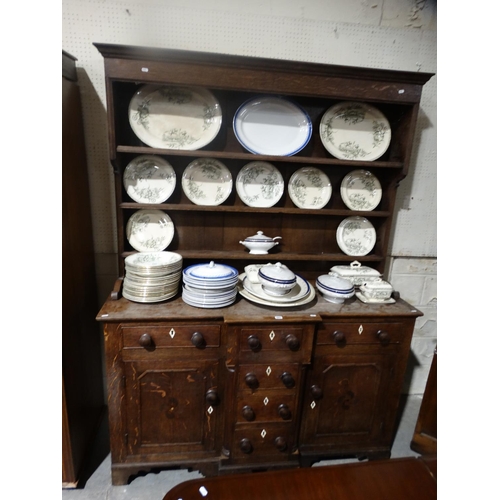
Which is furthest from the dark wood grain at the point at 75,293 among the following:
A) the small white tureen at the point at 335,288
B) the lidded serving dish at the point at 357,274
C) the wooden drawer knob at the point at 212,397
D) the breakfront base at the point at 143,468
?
the lidded serving dish at the point at 357,274

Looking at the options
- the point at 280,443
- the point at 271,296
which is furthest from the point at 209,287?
the point at 280,443

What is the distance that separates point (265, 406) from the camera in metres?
1.50

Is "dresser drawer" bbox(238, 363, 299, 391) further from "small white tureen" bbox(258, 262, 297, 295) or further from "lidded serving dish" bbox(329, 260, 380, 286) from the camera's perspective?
"lidded serving dish" bbox(329, 260, 380, 286)

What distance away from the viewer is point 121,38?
1563mm

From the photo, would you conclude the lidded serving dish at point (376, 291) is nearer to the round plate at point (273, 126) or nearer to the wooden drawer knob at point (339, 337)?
the wooden drawer knob at point (339, 337)

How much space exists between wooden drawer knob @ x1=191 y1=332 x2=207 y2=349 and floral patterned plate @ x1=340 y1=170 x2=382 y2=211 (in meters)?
1.05

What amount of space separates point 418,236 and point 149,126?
5.48 ft

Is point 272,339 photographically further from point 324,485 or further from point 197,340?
point 324,485

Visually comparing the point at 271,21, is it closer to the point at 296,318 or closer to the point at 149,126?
the point at 149,126

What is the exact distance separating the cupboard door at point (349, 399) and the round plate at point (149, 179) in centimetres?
113

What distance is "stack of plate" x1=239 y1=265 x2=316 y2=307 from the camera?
1.47 m

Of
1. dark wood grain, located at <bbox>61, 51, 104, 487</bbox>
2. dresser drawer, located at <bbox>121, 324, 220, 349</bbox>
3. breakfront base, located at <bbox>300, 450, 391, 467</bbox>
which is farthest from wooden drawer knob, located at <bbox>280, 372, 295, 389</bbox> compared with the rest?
dark wood grain, located at <bbox>61, 51, 104, 487</bbox>

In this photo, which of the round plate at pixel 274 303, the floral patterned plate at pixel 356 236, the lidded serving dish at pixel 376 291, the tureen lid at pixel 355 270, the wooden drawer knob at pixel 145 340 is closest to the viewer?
the wooden drawer knob at pixel 145 340

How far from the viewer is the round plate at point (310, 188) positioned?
5.73 ft
